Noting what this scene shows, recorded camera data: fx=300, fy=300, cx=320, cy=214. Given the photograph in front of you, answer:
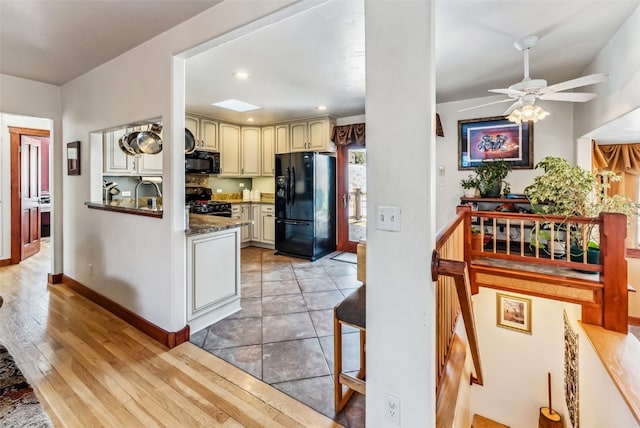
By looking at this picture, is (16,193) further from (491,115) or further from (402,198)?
(491,115)

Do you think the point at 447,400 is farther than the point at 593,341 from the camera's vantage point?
No

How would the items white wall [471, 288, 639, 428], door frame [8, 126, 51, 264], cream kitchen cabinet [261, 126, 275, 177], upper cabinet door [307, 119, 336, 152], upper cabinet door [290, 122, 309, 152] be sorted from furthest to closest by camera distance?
cream kitchen cabinet [261, 126, 275, 177], upper cabinet door [290, 122, 309, 152], upper cabinet door [307, 119, 336, 152], door frame [8, 126, 51, 264], white wall [471, 288, 639, 428]

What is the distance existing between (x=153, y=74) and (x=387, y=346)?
106 inches

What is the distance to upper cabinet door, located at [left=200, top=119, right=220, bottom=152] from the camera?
523 cm

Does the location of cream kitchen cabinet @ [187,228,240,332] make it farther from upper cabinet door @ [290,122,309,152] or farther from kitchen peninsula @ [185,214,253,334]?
upper cabinet door @ [290,122,309,152]

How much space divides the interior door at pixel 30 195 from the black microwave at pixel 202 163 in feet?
8.75

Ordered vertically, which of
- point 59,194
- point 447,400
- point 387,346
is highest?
point 59,194

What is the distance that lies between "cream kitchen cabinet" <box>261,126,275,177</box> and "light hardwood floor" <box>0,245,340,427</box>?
3731 millimetres

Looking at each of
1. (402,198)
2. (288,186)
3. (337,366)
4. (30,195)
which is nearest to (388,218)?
(402,198)

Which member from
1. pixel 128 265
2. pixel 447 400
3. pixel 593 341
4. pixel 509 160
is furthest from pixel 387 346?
pixel 509 160

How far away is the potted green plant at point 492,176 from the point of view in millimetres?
3936

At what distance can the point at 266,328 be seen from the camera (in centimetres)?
272

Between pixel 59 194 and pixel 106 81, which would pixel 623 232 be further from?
pixel 59 194

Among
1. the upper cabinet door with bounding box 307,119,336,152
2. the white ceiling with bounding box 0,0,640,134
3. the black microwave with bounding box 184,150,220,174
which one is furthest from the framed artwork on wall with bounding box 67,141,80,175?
the upper cabinet door with bounding box 307,119,336,152
